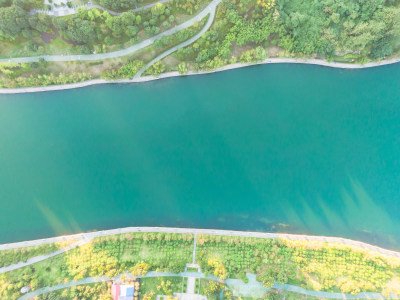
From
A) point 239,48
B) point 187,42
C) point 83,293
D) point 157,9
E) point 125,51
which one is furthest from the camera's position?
point 239,48

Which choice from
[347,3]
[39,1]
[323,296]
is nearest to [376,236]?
[323,296]

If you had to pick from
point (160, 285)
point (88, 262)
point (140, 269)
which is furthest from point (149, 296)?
point (88, 262)

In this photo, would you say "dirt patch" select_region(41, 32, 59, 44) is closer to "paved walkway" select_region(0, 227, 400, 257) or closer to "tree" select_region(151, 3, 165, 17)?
"tree" select_region(151, 3, 165, 17)

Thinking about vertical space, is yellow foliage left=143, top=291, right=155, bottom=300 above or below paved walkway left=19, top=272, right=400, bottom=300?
below

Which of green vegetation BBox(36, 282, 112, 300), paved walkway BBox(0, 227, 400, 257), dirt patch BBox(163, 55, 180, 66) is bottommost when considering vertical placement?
green vegetation BBox(36, 282, 112, 300)

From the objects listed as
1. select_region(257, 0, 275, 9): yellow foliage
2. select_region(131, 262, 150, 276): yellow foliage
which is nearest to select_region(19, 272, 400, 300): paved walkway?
select_region(131, 262, 150, 276): yellow foliage

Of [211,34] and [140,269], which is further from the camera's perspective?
[211,34]

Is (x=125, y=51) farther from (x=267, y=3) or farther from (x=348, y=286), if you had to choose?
(x=348, y=286)

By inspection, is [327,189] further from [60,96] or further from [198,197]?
[60,96]
